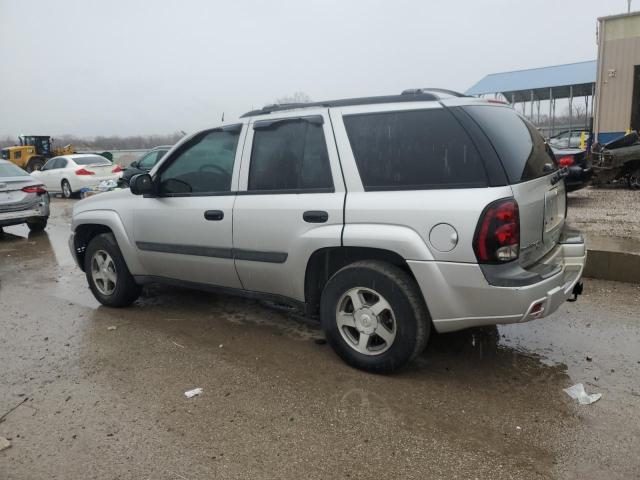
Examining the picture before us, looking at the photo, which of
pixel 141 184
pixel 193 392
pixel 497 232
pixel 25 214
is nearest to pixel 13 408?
pixel 193 392

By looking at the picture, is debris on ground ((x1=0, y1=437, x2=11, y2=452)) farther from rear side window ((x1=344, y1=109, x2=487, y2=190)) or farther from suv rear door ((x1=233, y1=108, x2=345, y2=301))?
rear side window ((x1=344, y1=109, x2=487, y2=190))

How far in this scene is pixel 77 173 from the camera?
17.0 metres

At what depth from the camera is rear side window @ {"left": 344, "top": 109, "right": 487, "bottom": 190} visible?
3.18 m

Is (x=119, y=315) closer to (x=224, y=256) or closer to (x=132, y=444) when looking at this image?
(x=224, y=256)

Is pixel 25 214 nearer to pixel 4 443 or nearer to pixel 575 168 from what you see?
pixel 4 443

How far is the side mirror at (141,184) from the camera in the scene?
4.54m

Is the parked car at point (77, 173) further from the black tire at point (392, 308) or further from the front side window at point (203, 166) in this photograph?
the black tire at point (392, 308)

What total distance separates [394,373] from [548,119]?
33.2 metres

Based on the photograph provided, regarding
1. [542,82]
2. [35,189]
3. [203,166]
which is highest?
[542,82]

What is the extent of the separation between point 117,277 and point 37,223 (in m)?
6.88

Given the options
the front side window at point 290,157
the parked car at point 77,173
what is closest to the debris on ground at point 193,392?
the front side window at point 290,157

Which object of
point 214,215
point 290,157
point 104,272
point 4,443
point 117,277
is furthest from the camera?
point 104,272

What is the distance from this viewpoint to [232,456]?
2744 mm

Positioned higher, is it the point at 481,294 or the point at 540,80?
the point at 540,80
